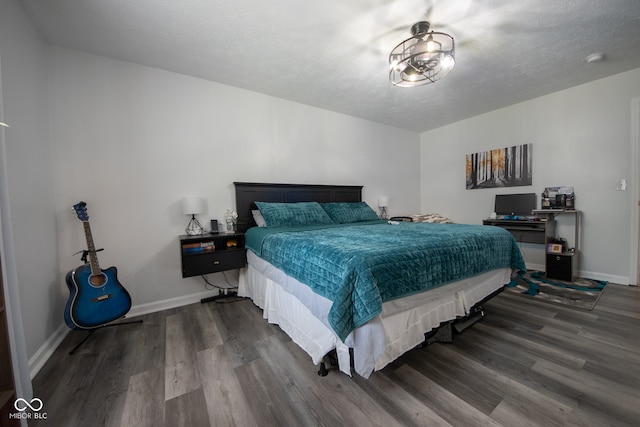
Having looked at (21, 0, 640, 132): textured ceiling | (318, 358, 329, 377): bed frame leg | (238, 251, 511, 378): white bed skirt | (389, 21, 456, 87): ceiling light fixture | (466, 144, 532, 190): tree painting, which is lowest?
(318, 358, 329, 377): bed frame leg

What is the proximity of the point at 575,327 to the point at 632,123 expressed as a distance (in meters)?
2.76

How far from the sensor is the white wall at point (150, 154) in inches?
85.6

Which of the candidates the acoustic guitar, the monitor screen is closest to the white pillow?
the acoustic guitar

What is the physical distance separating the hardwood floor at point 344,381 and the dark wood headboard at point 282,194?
4.61ft

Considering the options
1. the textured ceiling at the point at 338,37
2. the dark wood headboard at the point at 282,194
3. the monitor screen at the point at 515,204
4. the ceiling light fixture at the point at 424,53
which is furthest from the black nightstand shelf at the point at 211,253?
the monitor screen at the point at 515,204

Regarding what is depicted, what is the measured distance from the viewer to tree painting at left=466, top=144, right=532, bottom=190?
12.2 feet

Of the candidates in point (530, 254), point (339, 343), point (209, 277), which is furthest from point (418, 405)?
point (530, 254)

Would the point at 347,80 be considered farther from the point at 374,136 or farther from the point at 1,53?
→ the point at 1,53

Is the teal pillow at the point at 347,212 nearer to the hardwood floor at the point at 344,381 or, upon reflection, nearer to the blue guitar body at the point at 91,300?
the hardwood floor at the point at 344,381

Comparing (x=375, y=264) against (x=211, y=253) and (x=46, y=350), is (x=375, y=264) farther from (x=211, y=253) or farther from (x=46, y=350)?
(x=46, y=350)

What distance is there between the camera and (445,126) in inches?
185

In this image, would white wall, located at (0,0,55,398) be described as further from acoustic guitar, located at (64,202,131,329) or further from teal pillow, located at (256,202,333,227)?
teal pillow, located at (256,202,333,227)

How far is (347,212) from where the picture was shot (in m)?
3.37

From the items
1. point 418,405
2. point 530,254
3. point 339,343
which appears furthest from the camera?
point 530,254
